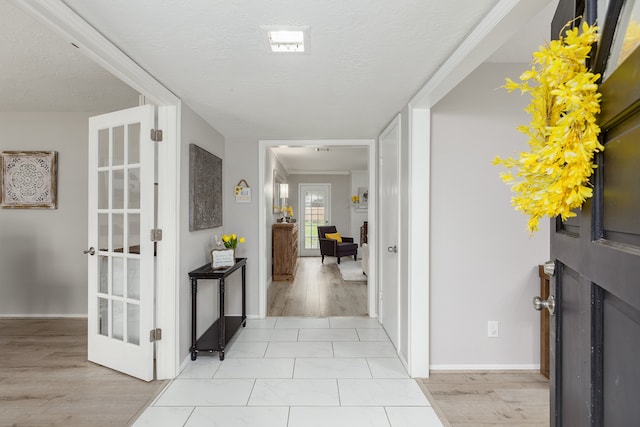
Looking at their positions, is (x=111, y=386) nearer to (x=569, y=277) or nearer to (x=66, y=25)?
(x=66, y=25)

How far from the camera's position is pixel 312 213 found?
9781mm

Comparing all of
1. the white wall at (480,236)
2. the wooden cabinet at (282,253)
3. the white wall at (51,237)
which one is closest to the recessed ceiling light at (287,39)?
the white wall at (480,236)

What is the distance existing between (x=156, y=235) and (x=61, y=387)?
4.02ft

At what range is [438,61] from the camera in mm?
2105

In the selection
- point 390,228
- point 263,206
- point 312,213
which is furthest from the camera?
point 312,213

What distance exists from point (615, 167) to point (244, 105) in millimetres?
2637

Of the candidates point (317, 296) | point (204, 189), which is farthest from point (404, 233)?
point (317, 296)

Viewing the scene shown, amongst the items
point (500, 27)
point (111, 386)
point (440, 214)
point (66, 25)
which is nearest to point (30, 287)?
point (111, 386)

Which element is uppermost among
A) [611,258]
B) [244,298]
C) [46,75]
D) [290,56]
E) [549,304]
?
[46,75]

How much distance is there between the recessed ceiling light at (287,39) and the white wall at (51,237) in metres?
3.27

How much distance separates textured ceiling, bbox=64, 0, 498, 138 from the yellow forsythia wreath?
0.82m

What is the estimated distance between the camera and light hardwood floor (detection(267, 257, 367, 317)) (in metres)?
4.41

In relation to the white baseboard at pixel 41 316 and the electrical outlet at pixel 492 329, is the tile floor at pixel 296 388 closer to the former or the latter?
the electrical outlet at pixel 492 329

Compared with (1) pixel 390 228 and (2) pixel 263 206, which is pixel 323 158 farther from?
(1) pixel 390 228
